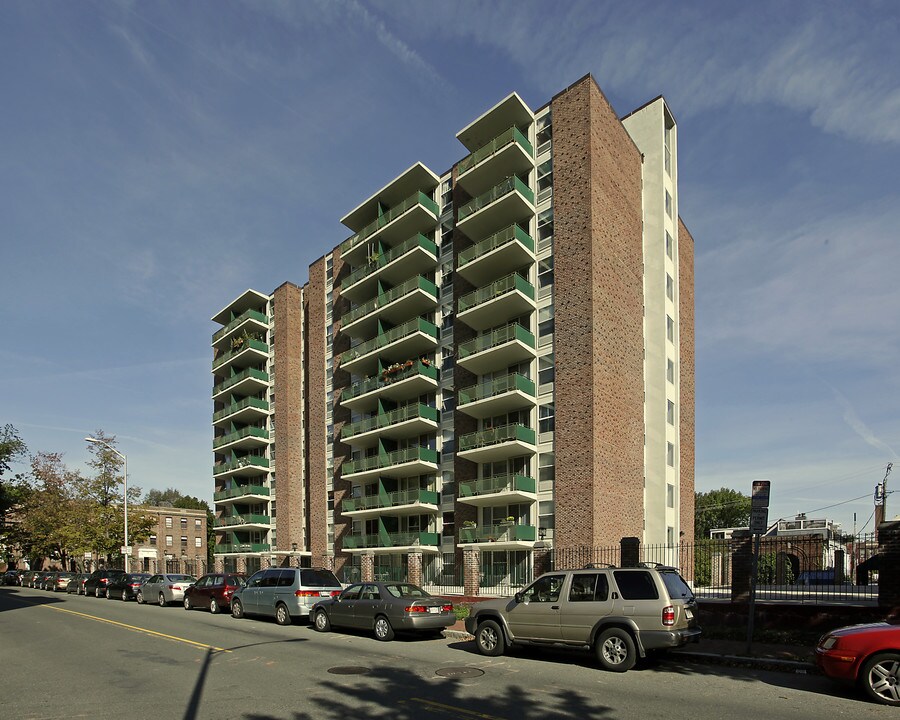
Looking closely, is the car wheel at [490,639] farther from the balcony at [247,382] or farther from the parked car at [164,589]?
the balcony at [247,382]

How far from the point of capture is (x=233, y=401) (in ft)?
200

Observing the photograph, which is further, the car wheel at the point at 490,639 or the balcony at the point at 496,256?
the balcony at the point at 496,256

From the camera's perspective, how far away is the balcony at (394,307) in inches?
1574

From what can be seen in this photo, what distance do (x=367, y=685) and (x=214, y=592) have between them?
55.4 ft

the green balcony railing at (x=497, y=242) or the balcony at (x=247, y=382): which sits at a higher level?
the green balcony railing at (x=497, y=242)

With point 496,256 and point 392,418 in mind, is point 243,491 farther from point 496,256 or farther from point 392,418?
point 496,256

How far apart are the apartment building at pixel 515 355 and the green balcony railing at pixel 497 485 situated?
0.09 metres

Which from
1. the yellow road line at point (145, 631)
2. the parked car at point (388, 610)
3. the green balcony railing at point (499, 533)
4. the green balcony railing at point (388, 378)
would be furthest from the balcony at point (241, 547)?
the parked car at point (388, 610)

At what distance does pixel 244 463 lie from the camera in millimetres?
57469

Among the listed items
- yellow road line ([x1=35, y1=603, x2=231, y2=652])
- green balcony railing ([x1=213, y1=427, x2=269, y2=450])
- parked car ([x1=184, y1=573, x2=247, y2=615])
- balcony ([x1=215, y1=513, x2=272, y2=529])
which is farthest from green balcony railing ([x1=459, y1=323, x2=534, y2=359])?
balcony ([x1=215, y1=513, x2=272, y2=529])

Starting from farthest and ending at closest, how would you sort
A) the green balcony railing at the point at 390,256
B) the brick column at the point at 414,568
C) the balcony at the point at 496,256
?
the green balcony railing at the point at 390,256, the brick column at the point at 414,568, the balcony at the point at 496,256

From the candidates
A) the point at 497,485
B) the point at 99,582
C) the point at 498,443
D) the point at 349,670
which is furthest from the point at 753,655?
the point at 99,582

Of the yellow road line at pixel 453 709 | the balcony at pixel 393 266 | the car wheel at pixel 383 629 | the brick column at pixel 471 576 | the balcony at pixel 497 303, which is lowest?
the brick column at pixel 471 576

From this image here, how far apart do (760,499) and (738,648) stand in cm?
319
